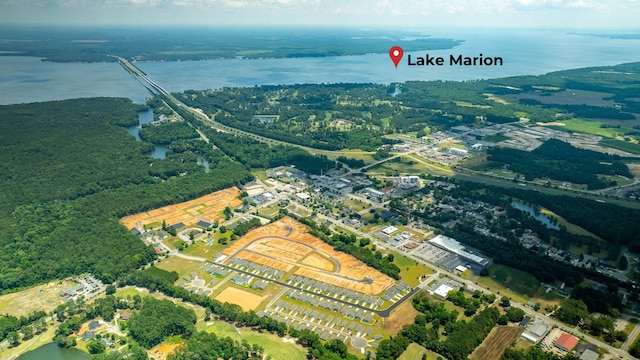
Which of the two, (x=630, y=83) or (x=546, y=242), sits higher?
(x=630, y=83)

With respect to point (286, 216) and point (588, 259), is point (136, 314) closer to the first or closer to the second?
point (286, 216)

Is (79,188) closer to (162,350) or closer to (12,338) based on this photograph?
(12,338)


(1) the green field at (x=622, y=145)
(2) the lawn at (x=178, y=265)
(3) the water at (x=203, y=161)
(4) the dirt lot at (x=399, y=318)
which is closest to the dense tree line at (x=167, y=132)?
(3) the water at (x=203, y=161)

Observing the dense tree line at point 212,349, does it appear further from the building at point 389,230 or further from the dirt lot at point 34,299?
the building at point 389,230

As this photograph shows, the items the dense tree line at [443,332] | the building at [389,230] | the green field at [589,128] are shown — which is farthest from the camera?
→ the green field at [589,128]

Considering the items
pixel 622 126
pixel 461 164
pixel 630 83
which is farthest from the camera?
pixel 630 83

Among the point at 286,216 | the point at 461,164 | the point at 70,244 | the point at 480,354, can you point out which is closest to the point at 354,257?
the point at 286,216

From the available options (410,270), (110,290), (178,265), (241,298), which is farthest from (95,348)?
(410,270)

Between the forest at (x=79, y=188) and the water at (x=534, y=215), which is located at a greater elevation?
the forest at (x=79, y=188)
